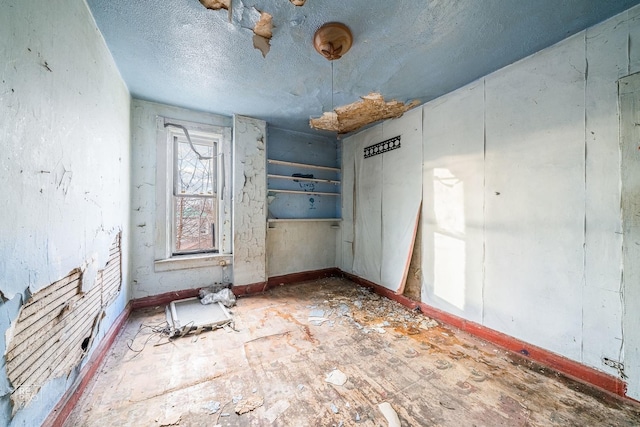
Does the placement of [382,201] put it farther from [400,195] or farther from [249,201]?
[249,201]

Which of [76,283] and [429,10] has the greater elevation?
[429,10]

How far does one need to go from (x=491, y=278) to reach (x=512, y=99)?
1.68 m

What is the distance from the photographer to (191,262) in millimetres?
3123

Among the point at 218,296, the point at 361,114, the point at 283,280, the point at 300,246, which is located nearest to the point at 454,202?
the point at 361,114

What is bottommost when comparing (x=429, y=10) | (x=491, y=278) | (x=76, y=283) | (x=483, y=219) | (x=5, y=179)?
(x=491, y=278)

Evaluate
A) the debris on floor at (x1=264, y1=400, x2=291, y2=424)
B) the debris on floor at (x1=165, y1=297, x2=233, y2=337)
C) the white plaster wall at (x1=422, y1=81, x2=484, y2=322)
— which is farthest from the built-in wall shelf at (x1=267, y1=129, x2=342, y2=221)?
the debris on floor at (x1=264, y1=400, x2=291, y2=424)

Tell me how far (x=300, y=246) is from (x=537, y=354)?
10.3 ft

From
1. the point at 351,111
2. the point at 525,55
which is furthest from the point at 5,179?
the point at 525,55

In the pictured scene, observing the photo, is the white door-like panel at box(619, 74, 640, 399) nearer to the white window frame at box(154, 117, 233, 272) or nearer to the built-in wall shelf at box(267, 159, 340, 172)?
the built-in wall shelf at box(267, 159, 340, 172)

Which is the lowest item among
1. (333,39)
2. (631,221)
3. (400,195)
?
(631,221)

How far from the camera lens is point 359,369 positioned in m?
1.83

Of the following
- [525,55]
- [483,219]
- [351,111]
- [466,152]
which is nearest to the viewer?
[525,55]

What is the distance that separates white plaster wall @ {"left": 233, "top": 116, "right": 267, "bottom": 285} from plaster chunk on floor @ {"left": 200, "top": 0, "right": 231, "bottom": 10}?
1.89m

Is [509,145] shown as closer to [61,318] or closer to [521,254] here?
[521,254]
